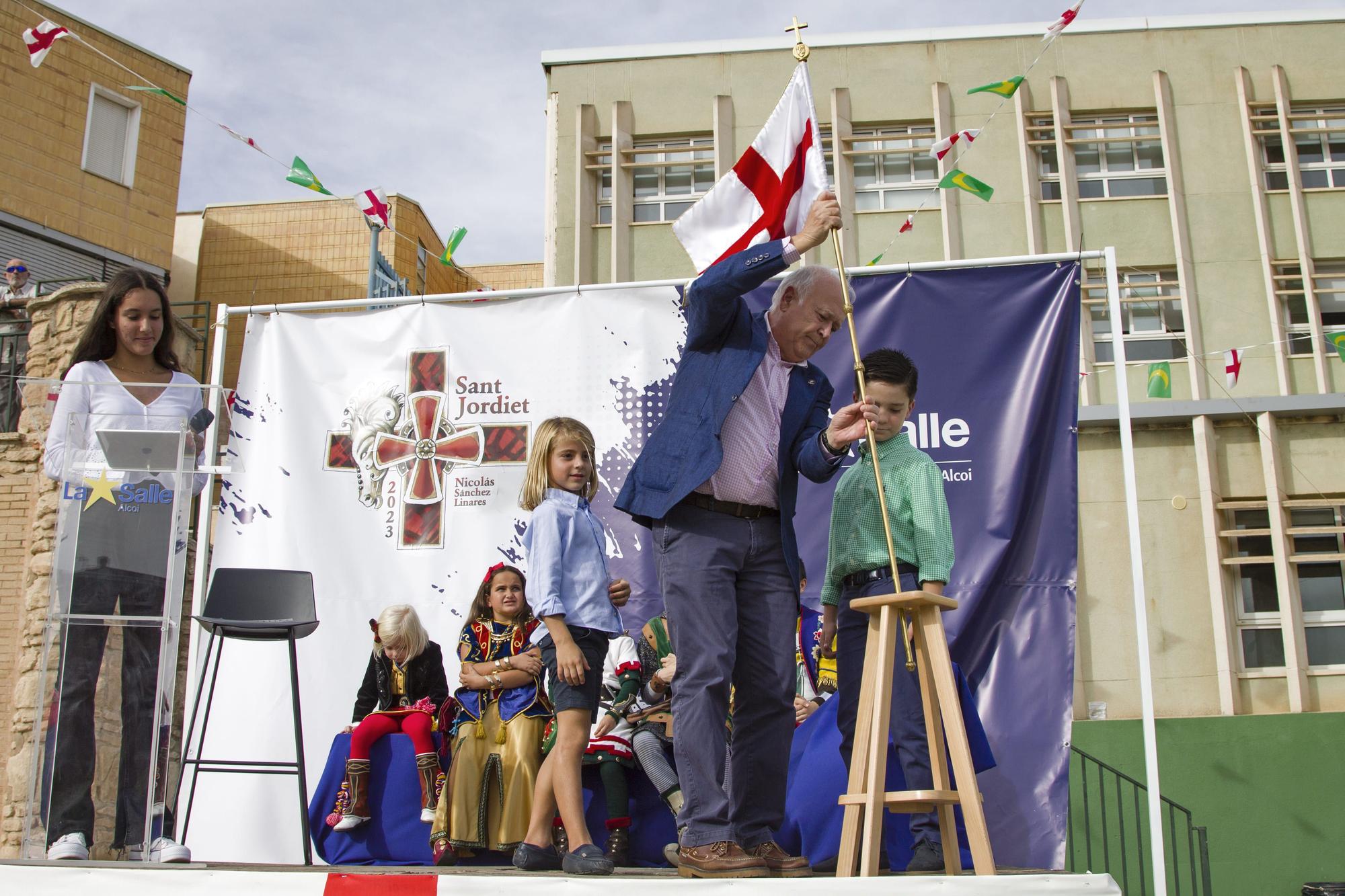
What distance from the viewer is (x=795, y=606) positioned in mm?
3375

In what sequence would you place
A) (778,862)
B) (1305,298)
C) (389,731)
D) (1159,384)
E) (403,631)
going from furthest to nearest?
1. (1305,298)
2. (1159,384)
3. (403,631)
4. (389,731)
5. (778,862)

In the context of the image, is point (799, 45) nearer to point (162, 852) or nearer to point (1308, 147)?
point (162, 852)

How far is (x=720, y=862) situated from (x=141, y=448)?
2.08 m

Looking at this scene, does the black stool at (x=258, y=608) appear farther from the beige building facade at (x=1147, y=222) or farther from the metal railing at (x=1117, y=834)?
the beige building facade at (x=1147, y=222)

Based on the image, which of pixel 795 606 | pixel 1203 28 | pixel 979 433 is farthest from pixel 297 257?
pixel 795 606

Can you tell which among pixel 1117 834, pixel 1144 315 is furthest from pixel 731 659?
pixel 1144 315

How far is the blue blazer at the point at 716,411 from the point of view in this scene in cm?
325

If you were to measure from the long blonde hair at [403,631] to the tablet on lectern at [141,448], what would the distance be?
1756mm

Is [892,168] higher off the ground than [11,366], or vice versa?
[892,168]

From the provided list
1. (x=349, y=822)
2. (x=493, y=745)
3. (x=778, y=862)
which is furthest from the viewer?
(x=349, y=822)

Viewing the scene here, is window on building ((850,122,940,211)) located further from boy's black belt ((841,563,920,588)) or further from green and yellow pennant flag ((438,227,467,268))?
boy's black belt ((841,563,920,588))

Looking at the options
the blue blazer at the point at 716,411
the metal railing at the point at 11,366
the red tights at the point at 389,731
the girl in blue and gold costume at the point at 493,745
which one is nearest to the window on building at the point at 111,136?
the metal railing at the point at 11,366

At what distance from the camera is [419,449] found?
5.41 m

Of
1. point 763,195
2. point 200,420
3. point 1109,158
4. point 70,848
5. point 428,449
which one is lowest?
point 70,848
